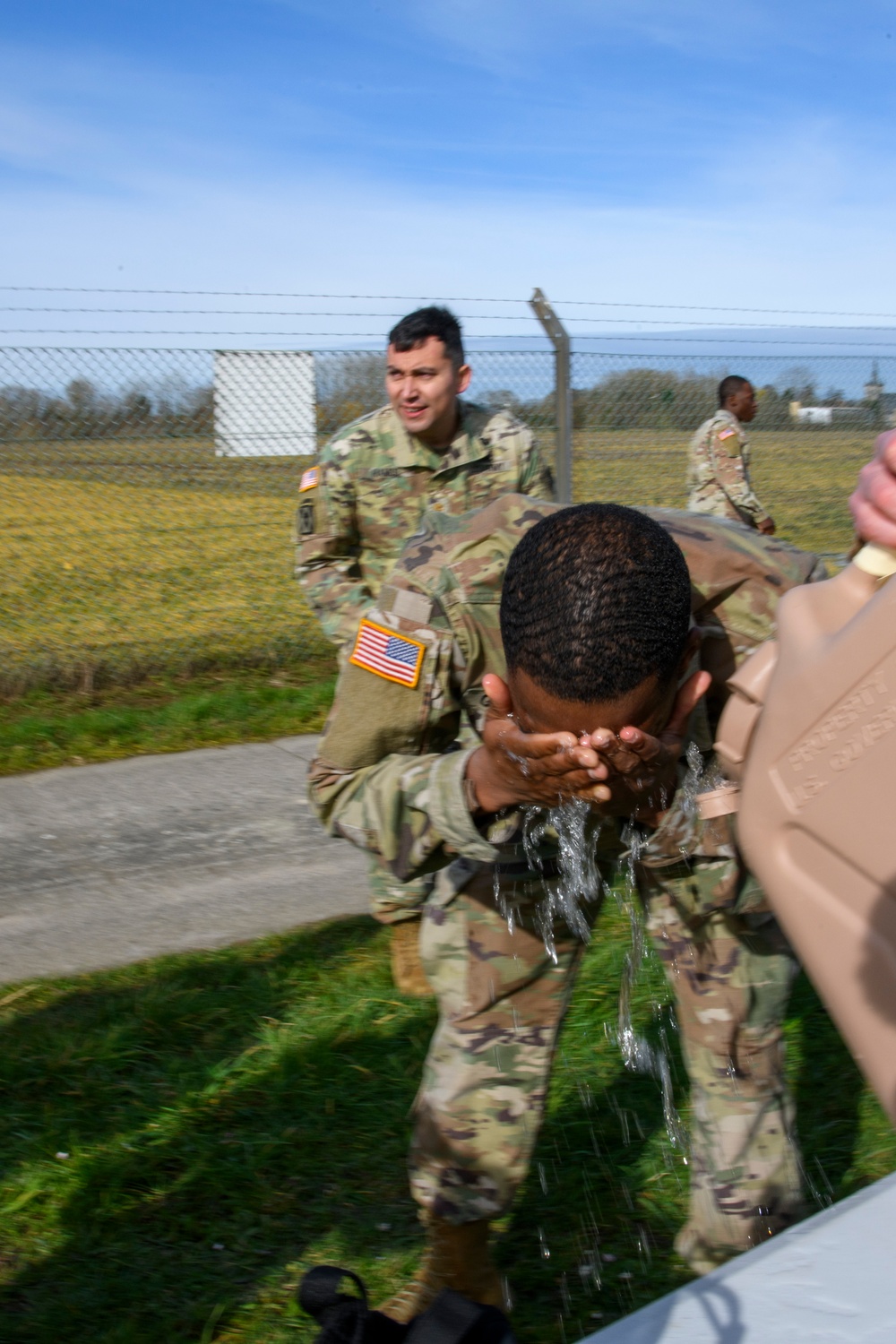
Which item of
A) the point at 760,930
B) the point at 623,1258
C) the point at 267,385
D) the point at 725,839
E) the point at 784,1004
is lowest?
the point at 623,1258

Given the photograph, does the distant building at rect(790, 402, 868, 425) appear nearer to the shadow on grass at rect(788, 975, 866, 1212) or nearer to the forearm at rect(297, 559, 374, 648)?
the forearm at rect(297, 559, 374, 648)

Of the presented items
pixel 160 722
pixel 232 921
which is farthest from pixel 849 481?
pixel 232 921

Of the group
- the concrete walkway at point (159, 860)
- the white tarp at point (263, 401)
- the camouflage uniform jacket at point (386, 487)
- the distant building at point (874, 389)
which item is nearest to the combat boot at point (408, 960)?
the concrete walkway at point (159, 860)

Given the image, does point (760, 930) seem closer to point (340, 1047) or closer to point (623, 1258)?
point (623, 1258)

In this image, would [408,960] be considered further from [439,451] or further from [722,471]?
[722,471]

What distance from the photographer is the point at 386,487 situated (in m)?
4.35

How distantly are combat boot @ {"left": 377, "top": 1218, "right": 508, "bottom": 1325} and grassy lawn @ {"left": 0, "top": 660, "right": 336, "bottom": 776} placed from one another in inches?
148

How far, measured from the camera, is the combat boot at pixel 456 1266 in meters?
2.33

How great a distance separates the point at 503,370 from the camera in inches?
284

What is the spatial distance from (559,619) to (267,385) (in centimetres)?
543

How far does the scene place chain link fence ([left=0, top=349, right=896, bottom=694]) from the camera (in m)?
6.44

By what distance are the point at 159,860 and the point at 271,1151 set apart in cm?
189

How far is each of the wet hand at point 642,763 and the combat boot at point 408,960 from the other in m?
1.80

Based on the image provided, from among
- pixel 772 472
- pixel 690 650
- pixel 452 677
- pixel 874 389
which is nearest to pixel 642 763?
pixel 690 650
